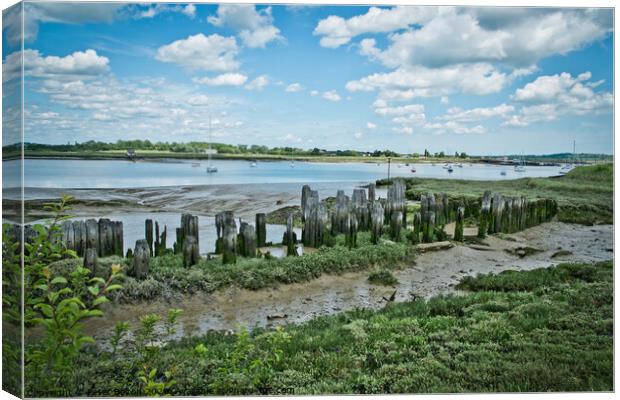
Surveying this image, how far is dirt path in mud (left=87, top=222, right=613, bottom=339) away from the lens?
6090 mm

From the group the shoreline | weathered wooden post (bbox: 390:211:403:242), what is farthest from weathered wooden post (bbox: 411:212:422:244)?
the shoreline

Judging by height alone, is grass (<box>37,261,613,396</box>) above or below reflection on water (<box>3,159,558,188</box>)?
below

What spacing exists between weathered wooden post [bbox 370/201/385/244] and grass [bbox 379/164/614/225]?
527mm

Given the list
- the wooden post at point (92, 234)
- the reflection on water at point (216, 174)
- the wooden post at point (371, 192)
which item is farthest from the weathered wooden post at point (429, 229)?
the wooden post at point (92, 234)

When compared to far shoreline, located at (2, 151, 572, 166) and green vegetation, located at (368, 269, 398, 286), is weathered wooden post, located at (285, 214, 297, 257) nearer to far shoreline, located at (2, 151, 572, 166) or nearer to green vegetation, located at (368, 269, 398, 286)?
green vegetation, located at (368, 269, 398, 286)

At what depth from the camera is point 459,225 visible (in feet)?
26.2

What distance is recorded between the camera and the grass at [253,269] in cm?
636

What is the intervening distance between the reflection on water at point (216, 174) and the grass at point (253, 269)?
865 mm

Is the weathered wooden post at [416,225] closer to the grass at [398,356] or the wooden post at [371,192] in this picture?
the wooden post at [371,192]

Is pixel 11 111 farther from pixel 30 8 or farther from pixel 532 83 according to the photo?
pixel 532 83

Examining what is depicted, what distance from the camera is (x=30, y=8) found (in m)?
5.33

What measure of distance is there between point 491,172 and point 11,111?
5.18 m

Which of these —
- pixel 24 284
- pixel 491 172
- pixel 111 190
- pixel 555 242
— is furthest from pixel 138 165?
pixel 555 242

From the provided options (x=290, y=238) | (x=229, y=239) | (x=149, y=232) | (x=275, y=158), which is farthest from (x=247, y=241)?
(x=275, y=158)
